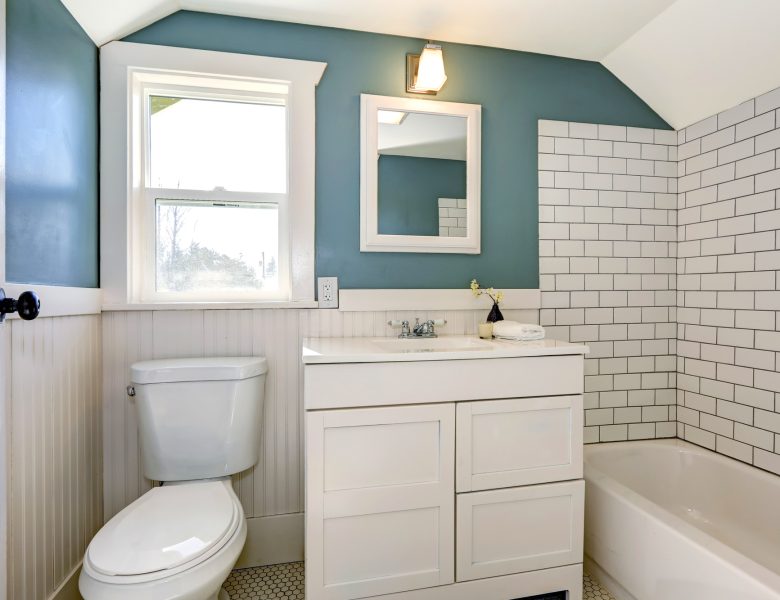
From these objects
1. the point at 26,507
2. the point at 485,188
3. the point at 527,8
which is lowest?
the point at 26,507

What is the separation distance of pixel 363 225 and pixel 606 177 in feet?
4.14

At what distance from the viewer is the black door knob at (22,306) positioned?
3.35 feet

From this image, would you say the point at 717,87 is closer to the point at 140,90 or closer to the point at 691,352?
the point at 691,352

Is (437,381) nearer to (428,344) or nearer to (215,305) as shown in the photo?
(428,344)

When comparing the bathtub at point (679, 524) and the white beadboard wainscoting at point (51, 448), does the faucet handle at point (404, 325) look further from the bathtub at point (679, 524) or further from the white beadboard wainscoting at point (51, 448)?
the white beadboard wainscoting at point (51, 448)

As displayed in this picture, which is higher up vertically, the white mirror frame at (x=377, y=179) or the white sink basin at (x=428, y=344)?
the white mirror frame at (x=377, y=179)

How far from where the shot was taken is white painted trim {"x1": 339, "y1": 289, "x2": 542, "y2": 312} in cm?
201

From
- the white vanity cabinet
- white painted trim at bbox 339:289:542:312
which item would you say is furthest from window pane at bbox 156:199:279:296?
the white vanity cabinet

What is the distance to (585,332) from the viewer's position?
226cm

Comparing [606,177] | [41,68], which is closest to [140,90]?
[41,68]

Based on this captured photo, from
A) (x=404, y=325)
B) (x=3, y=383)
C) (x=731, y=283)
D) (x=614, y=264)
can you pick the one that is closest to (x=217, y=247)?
(x=404, y=325)

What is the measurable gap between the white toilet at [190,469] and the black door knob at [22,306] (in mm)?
613

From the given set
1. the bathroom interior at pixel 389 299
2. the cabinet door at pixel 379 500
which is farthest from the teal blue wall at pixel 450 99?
the cabinet door at pixel 379 500

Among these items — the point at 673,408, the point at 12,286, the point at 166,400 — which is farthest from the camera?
the point at 673,408
